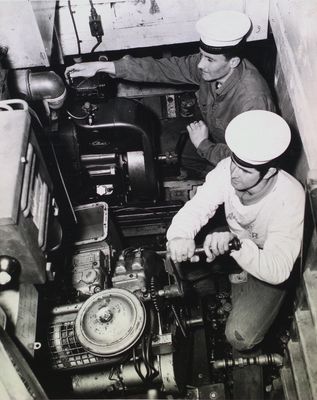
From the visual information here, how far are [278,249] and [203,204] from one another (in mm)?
698

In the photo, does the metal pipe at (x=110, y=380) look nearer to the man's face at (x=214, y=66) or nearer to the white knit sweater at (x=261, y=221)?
the white knit sweater at (x=261, y=221)

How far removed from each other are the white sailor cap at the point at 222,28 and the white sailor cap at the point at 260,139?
1.15 m

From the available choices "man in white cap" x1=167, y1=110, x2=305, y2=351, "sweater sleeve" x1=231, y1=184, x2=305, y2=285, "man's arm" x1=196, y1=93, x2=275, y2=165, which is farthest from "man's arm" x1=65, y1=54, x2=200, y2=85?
"sweater sleeve" x1=231, y1=184, x2=305, y2=285

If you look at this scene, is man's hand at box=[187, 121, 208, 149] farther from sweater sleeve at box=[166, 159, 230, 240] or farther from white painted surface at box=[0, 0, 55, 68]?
white painted surface at box=[0, 0, 55, 68]

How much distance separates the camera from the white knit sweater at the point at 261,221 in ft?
7.57

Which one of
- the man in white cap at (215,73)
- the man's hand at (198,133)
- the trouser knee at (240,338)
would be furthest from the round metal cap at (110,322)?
the man's hand at (198,133)

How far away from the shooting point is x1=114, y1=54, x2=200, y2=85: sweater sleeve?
3.75 meters

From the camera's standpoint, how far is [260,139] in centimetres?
227

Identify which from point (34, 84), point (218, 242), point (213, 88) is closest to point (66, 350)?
point (218, 242)

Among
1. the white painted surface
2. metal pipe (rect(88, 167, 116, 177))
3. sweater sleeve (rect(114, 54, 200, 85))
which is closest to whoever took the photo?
the white painted surface

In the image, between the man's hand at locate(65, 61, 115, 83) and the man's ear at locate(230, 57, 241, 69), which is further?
the man's hand at locate(65, 61, 115, 83)

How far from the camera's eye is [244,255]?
2291 mm

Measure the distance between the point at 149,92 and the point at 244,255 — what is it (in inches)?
128

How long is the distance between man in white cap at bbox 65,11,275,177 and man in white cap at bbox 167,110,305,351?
2.68 feet
